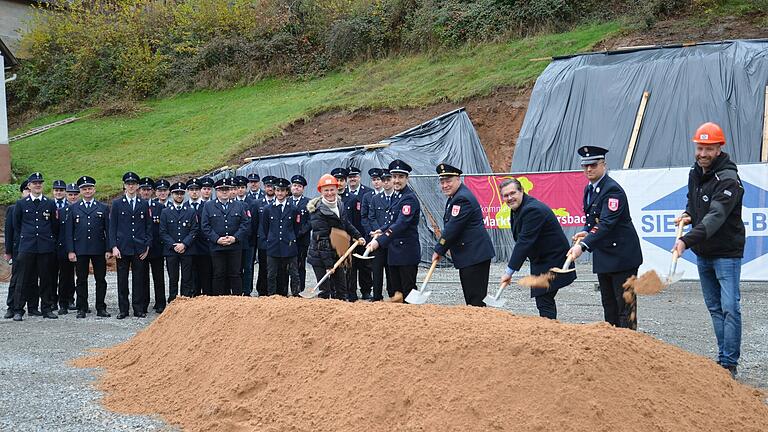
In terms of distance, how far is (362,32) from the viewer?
31938mm

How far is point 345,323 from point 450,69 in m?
21.0

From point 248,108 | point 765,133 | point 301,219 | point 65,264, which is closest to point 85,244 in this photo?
point 65,264

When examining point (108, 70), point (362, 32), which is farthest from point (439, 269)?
point (108, 70)

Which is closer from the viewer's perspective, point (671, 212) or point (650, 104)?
point (671, 212)

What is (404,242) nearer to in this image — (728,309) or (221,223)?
(221,223)

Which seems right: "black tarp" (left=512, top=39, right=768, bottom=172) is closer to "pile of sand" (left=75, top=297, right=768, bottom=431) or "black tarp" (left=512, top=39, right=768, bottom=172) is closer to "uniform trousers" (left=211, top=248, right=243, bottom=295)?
"uniform trousers" (left=211, top=248, right=243, bottom=295)

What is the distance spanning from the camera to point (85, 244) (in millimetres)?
10414

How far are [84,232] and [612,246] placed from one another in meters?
7.15

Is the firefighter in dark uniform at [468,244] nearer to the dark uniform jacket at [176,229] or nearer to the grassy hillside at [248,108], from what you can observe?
the dark uniform jacket at [176,229]

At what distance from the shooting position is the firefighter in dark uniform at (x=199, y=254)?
10711 millimetres

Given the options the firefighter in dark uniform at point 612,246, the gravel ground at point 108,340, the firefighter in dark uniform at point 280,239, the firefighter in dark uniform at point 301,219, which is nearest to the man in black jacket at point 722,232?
the gravel ground at point 108,340

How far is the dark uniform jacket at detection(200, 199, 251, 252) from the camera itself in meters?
10.3

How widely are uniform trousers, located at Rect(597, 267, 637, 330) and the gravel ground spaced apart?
91 centimetres

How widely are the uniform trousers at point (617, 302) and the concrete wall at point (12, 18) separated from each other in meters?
43.2
